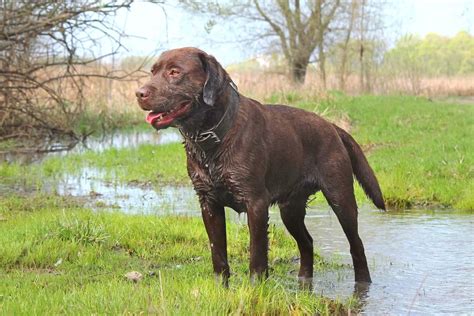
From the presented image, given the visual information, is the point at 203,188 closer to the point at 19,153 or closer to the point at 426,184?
the point at 426,184

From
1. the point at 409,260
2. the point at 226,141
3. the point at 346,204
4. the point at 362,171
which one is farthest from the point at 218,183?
the point at 409,260

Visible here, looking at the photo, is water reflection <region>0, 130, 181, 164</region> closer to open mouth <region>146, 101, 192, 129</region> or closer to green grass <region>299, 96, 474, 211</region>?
green grass <region>299, 96, 474, 211</region>

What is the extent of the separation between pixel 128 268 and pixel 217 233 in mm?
1432

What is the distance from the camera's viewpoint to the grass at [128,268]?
179 inches

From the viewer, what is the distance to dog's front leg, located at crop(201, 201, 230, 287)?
5379 millimetres

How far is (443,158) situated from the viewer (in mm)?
13102

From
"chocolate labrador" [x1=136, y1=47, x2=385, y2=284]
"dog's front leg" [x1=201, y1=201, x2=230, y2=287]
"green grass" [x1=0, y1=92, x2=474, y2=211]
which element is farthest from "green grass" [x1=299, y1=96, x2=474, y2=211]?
"dog's front leg" [x1=201, y1=201, x2=230, y2=287]

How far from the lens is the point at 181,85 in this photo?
5004mm

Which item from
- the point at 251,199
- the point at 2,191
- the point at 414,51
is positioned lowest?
the point at 2,191

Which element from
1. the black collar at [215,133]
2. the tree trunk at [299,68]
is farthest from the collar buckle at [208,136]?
the tree trunk at [299,68]

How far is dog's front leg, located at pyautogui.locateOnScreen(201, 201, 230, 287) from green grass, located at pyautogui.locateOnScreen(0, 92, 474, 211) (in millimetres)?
5319

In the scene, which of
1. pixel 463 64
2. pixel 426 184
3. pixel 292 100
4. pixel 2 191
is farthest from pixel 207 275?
pixel 463 64

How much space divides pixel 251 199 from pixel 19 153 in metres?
13.6

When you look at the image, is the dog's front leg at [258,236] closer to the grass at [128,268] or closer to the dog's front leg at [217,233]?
the grass at [128,268]
